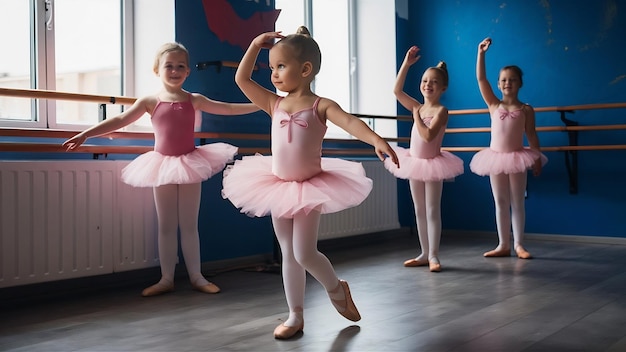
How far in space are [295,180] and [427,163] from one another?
168 cm

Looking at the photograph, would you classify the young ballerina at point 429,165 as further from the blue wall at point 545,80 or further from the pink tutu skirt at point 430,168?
the blue wall at point 545,80

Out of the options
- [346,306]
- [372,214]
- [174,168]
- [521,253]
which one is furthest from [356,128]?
[372,214]

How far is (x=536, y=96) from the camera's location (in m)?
5.36

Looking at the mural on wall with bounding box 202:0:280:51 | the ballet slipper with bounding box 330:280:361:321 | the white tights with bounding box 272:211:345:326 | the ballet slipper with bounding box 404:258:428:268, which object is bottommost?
the ballet slipper with bounding box 404:258:428:268

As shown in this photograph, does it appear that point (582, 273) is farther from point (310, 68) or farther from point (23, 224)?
point (23, 224)

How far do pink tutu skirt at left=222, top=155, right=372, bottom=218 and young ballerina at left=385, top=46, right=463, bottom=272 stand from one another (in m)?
1.40

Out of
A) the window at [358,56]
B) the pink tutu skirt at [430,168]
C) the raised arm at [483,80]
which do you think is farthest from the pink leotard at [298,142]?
the window at [358,56]

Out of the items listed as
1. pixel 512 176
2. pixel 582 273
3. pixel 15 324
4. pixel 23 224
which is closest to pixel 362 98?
pixel 512 176

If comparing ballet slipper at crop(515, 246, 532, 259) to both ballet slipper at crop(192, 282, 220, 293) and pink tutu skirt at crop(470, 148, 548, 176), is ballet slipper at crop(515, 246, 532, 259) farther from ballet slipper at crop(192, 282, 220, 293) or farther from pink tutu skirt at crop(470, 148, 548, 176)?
ballet slipper at crop(192, 282, 220, 293)

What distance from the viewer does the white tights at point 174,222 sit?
3344mm

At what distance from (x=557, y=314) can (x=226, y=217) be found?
2.07 m

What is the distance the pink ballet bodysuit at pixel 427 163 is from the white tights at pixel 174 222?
3.93 feet

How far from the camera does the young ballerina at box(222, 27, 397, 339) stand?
235 centimetres

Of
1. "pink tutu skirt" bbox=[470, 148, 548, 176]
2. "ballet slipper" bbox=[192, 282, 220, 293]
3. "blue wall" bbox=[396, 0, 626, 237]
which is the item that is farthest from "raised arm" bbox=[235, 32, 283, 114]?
"blue wall" bbox=[396, 0, 626, 237]
